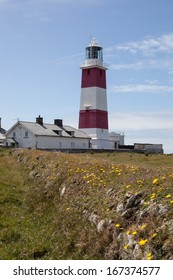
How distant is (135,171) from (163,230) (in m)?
5.04

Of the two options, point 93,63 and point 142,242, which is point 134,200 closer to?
point 142,242

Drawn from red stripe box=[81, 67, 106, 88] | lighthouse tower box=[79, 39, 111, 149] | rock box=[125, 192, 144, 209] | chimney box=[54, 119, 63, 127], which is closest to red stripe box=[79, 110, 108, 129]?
lighthouse tower box=[79, 39, 111, 149]

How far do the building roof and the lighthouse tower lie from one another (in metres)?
1.39

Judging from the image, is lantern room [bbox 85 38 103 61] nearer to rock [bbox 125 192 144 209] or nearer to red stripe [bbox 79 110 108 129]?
red stripe [bbox 79 110 108 129]

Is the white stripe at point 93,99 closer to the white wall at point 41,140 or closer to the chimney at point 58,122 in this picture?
the white wall at point 41,140

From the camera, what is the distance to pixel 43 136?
5950cm

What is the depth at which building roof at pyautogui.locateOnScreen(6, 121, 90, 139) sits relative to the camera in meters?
59.4

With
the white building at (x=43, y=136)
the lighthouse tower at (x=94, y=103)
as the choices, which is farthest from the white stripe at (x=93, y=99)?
the white building at (x=43, y=136)

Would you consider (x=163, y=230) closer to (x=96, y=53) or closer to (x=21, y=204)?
(x=21, y=204)

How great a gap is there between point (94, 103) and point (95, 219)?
52756 mm

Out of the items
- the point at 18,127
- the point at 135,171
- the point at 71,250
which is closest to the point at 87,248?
the point at 71,250

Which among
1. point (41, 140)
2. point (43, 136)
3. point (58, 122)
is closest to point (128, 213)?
point (41, 140)

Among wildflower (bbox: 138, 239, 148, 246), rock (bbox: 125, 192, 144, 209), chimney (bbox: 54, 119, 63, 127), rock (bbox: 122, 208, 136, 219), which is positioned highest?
chimney (bbox: 54, 119, 63, 127)

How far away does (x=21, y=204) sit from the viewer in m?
14.0
